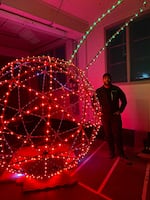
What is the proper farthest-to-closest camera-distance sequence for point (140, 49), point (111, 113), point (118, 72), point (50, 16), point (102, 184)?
A: point (118, 72)
point (140, 49)
point (50, 16)
point (111, 113)
point (102, 184)

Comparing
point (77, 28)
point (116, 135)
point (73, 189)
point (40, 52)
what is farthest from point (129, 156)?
point (40, 52)

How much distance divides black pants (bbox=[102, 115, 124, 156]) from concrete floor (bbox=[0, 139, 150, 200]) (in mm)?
215

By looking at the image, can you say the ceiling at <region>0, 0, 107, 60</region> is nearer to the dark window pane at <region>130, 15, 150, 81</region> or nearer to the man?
the dark window pane at <region>130, 15, 150, 81</region>

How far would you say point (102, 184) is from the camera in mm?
2527

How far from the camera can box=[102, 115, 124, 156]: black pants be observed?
350 cm

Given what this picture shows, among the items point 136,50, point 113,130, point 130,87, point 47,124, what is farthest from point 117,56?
point 47,124

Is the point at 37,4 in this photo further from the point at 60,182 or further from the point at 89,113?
the point at 60,182

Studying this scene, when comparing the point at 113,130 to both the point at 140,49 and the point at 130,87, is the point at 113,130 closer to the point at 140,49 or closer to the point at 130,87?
the point at 130,87

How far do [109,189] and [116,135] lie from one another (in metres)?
1.25

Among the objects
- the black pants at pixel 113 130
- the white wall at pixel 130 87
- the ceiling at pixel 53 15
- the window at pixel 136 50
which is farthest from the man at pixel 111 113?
the ceiling at pixel 53 15

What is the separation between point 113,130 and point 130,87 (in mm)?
1316

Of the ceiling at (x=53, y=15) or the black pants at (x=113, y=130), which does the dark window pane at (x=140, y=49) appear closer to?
the ceiling at (x=53, y=15)

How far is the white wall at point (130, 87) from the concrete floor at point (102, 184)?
1.15 m

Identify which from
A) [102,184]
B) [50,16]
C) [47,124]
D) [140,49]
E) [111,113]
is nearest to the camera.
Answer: [47,124]
